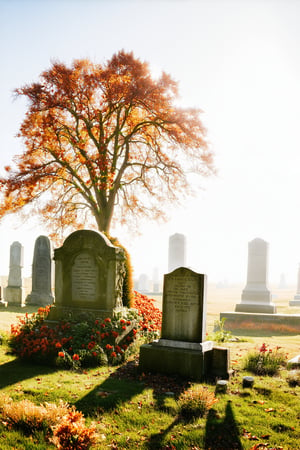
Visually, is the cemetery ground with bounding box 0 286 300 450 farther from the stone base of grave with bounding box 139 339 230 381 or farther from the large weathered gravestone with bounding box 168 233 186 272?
the large weathered gravestone with bounding box 168 233 186 272

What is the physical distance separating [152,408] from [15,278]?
15664mm

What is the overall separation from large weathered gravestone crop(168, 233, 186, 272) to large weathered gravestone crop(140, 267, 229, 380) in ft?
68.4

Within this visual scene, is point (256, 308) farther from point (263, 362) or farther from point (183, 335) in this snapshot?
point (183, 335)

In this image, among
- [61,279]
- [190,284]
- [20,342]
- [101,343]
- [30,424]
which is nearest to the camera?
[30,424]

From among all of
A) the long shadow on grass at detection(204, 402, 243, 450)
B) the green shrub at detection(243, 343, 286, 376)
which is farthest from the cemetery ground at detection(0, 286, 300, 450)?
the green shrub at detection(243, 343, 286, 376)

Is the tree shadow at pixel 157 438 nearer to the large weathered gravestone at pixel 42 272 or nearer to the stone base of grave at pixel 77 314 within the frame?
the stone base of grave at pixel 77 314

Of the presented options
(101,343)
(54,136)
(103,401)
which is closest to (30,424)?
(103,401)

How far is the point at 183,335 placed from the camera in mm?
6969

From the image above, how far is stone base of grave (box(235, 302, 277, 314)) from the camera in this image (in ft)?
52.2

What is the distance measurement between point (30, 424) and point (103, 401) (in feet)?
3.88

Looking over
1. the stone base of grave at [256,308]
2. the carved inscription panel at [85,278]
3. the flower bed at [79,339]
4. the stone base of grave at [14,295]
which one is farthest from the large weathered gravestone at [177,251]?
the carved inscription panel at [85,278]

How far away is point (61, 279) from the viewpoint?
9.45 metres

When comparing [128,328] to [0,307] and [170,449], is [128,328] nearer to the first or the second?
[170,449]

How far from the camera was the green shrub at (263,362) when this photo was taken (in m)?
6.66
